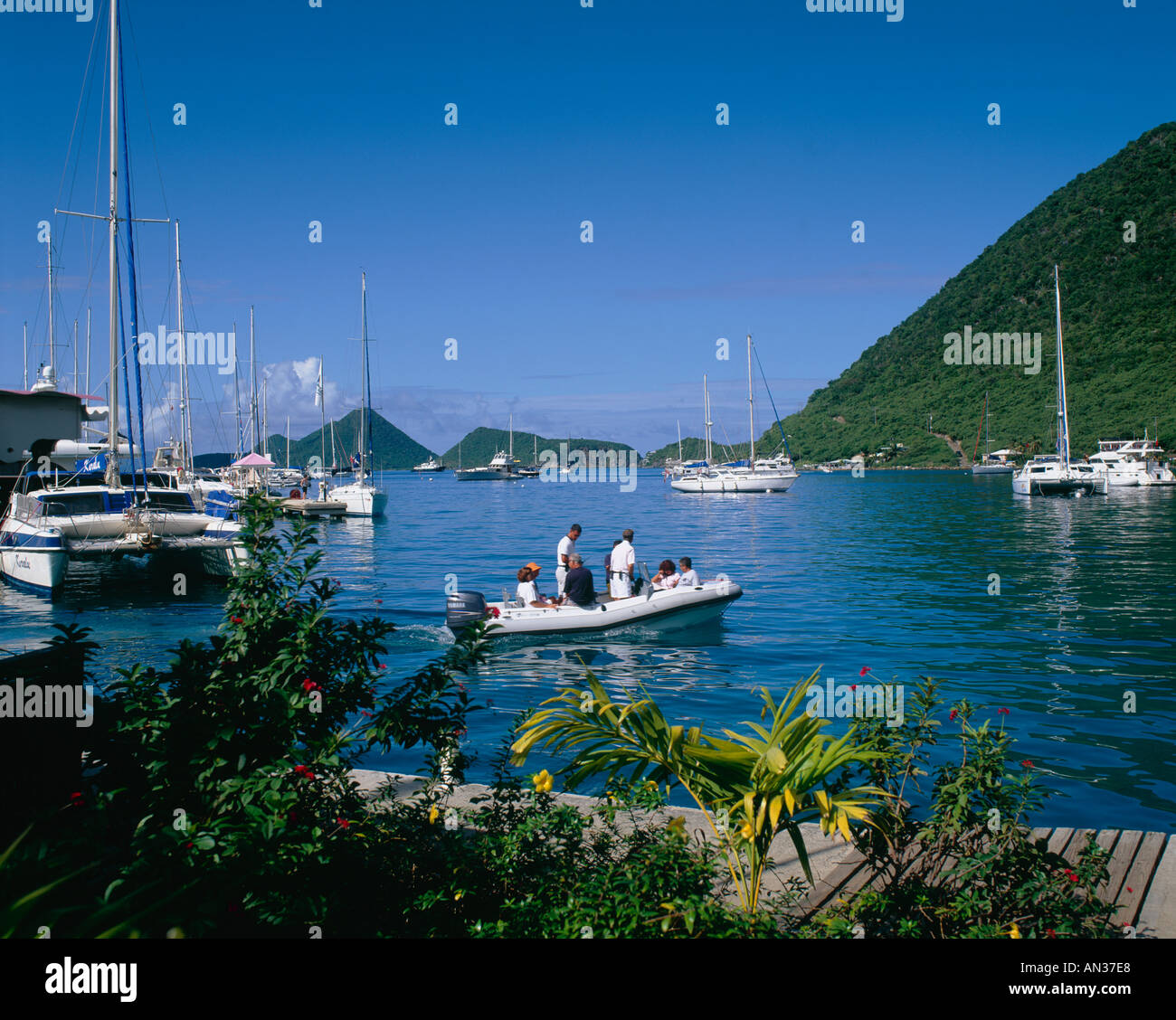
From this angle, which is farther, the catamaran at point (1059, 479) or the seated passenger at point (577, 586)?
the catamaran at point (1059, 479)

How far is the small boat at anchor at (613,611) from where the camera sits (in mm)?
14984

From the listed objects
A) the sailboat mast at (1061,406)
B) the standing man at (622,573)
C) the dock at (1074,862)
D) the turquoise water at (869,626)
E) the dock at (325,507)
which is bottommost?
the turquoise water at (869,626)

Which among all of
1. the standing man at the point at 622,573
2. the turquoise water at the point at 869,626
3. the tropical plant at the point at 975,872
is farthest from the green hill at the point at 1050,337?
the tropical plant at the point at 975,872

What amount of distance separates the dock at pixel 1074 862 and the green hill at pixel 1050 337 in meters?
102

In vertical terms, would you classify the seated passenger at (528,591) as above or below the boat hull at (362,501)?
below

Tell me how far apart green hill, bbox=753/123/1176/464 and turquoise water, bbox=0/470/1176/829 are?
74025mm

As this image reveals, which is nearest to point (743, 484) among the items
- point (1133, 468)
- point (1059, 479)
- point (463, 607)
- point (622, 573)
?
point (1059, 479)

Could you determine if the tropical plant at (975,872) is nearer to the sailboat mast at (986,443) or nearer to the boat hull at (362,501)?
A: the boat hull at (362,501)

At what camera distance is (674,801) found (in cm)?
755

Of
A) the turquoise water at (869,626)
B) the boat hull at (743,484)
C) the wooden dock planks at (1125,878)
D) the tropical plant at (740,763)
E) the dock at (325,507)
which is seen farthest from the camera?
the boat hull at (743,484)

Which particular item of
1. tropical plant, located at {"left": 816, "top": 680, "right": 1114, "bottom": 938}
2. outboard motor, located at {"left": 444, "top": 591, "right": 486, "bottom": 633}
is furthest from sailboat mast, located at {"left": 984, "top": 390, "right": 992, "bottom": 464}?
tropical plant, located at {"left": 816, "top": 680, "right": 1114, "bottom": 938}

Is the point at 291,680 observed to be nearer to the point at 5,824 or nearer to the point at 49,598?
the point at 5,824
